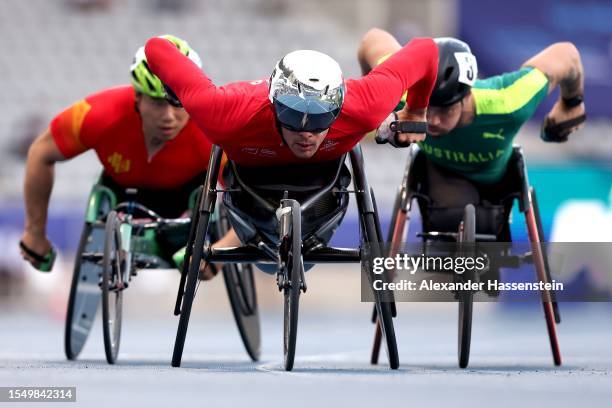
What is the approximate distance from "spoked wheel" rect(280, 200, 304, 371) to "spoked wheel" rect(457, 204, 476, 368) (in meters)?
1.13

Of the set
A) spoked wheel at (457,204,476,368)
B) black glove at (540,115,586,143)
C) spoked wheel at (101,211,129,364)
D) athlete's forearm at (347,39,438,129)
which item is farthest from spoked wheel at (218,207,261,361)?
black glove at (540,115,586,143)

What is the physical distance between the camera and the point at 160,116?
828cm

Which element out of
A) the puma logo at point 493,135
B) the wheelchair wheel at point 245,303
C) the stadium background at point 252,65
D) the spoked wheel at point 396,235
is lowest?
the stadium background at point 252,65

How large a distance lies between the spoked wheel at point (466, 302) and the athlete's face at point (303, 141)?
1.19m

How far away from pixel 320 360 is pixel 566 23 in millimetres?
13680

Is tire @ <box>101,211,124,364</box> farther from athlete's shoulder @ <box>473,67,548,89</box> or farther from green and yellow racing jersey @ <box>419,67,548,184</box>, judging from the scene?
athlete's shoulder @ <box>473,67,548,89</box>

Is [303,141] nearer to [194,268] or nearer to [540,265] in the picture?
[194,268]

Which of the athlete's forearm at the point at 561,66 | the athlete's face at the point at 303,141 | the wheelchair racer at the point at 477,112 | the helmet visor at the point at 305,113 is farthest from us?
the athlete's forearm at the point at 561,66

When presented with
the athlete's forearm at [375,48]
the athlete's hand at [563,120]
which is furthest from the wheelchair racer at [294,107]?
the athlete's hand at [563,120]

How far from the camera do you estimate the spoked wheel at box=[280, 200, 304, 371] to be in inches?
252

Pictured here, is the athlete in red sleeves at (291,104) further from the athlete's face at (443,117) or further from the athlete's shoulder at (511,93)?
the athlete's shoulder at (511,93)

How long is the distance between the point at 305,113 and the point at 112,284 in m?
1.98

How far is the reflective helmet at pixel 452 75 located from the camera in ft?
25.4

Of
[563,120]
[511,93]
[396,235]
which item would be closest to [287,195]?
[396,235]
